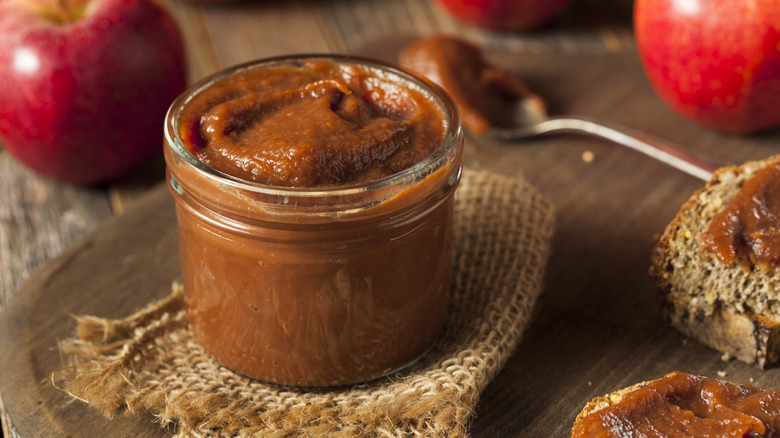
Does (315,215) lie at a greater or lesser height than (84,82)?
greater

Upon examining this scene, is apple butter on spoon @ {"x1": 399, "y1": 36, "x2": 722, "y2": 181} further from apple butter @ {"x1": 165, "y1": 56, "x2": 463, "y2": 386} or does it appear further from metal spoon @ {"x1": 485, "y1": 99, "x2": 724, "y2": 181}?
apple butter @ {"x1": 165, "y1": 56, "x2": 463, "y2": 386}

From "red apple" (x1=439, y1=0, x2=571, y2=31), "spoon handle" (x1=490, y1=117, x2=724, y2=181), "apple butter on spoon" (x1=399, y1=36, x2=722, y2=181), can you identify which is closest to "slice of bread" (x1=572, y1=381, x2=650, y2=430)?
"spoon handle" (x1=490, y1=117, x2=724, y2=181)

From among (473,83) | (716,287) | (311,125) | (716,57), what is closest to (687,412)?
(716,287)

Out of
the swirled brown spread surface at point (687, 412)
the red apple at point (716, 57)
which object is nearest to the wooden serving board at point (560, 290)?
the red apple at point (716, 57)

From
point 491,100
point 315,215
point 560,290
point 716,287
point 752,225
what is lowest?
point 560,290

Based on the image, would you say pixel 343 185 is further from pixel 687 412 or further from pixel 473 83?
→ pixel 473 83

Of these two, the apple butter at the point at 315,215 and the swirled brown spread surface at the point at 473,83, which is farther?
the swirled brown spread surface at the point at 473,83

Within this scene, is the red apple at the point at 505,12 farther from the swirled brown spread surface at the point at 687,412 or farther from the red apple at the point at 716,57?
the swirled brown spread surface at the point at 687,412
